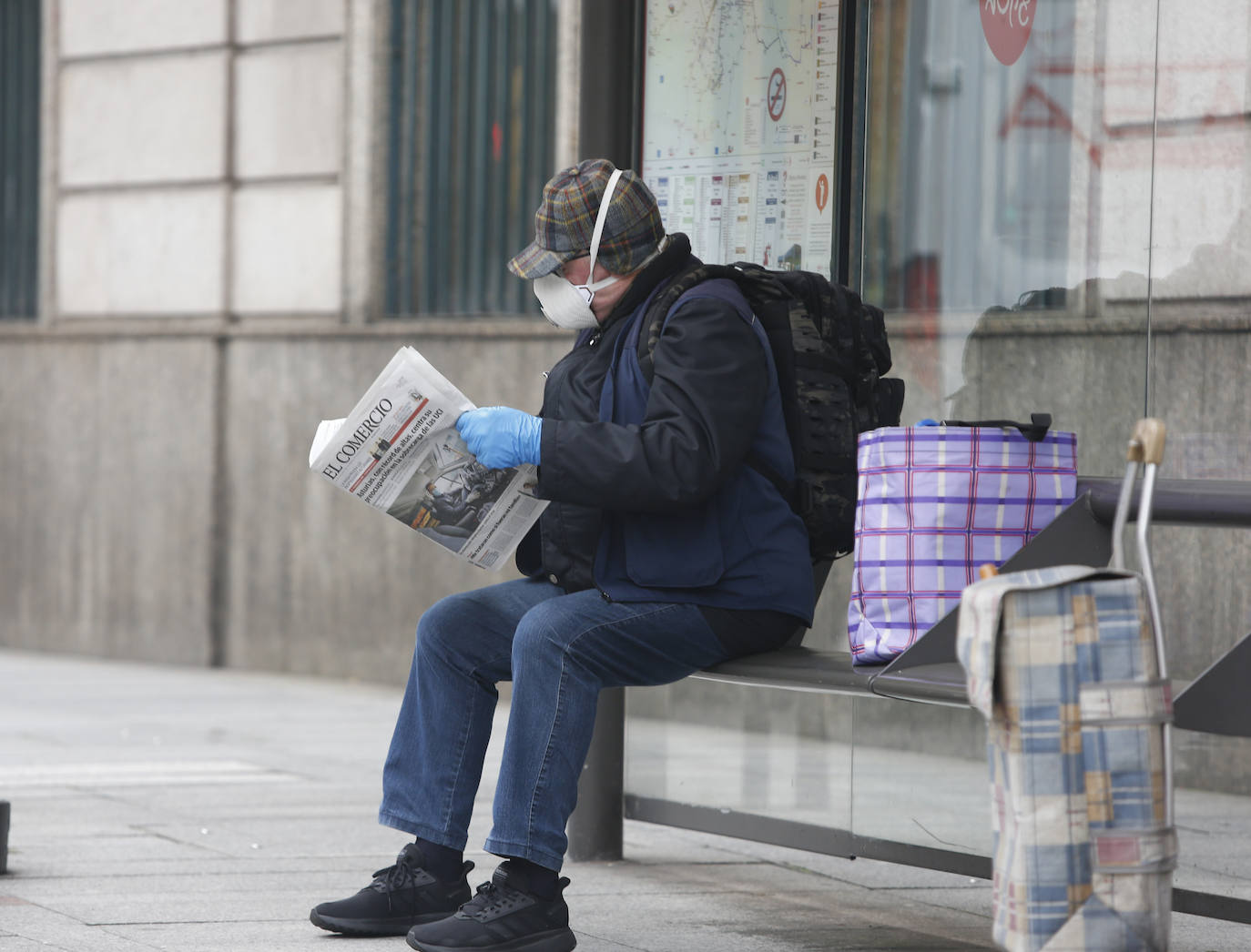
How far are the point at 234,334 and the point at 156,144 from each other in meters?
1.12

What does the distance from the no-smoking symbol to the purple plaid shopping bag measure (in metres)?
1.58

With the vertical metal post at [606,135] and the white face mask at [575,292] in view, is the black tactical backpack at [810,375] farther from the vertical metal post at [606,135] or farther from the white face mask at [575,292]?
the vertical metal post at [606,135]

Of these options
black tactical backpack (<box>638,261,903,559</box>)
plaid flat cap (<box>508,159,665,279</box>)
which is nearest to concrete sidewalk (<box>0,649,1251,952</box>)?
black tactical backpack (<box>638,261,903,559</box>)

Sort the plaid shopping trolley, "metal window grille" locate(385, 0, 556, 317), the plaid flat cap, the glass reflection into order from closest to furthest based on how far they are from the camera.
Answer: the plaid shopping trolley, the plaid flat cap, the glass reflection, "metal window grille" locate(385, 0, 556, 317)

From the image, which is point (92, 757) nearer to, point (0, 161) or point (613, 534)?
point (613, 534)

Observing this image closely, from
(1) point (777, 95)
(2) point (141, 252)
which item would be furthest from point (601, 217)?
(2) point (141, 252)

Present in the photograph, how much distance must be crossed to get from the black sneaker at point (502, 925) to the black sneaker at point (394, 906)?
0.79 feet

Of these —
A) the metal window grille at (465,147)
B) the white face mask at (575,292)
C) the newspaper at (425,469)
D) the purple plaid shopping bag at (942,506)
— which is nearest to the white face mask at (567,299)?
the white face mask at (575,292)

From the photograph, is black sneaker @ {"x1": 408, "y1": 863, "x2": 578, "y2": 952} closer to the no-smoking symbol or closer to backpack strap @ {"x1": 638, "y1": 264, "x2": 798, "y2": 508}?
backpack strap @ {"x1": 638, "y1": 264, "x2": 798, "y2": 508}

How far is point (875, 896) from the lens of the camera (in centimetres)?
486

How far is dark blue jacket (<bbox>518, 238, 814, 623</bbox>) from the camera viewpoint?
3.78 m

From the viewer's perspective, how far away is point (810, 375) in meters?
4.04

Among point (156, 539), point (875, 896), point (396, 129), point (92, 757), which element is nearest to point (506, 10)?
point (396, 129)

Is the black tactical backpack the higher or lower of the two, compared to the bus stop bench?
higher
